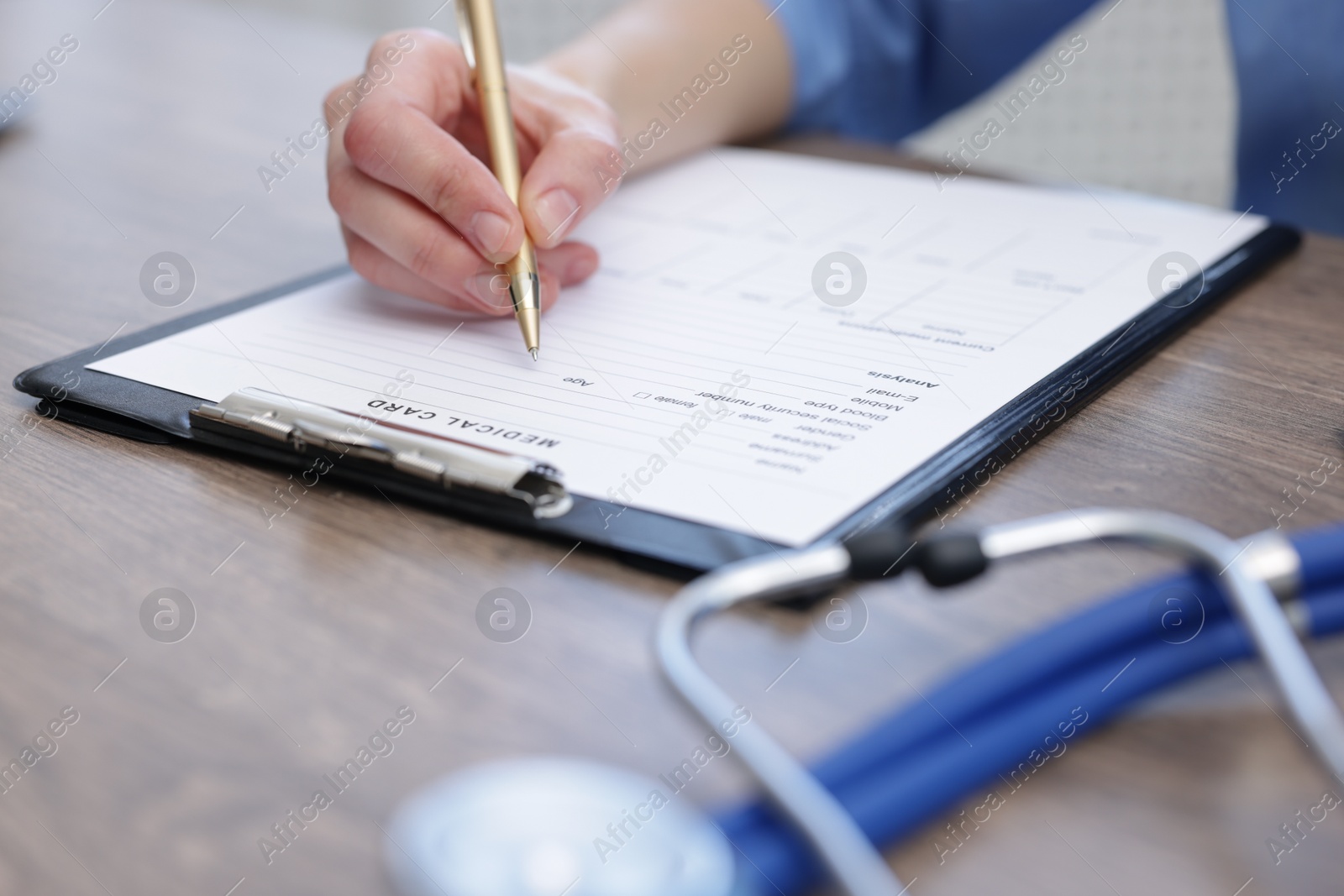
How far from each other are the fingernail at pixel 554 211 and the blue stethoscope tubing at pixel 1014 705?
1.12 feet

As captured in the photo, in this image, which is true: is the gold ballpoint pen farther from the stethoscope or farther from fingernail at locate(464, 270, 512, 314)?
the stethoscope

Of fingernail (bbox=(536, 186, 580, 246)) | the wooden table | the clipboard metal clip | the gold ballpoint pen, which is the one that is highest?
the gold ballpoint pen

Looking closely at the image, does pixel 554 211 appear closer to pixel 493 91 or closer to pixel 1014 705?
pixel 493 91

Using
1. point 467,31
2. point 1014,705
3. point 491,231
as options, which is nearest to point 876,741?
point 1014,705

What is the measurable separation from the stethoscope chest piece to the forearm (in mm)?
569

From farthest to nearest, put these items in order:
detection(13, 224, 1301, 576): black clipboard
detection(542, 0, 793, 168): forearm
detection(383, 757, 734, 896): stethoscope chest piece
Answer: detection(542, 0, 793, 168): forearm < detection(13, 224, 1301, 576): black clipboard < detection(383, 757, 734, 896): stethoscope chest piece

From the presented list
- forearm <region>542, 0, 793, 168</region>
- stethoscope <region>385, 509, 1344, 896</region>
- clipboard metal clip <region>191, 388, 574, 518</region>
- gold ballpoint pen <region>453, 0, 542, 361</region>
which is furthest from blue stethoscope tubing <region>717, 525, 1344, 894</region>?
forearm <region>542, 0, 793, 168</region>

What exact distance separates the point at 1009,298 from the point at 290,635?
38 centimetres

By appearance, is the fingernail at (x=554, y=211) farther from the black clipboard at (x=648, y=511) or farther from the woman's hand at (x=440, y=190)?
the black clipboard at (x=648, y=511)

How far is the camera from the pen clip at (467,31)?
59cm

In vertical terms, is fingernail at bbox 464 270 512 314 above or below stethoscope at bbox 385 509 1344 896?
above

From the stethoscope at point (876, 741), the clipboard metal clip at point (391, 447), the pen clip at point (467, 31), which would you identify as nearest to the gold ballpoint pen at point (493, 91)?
the pen clip at point (467, 31)

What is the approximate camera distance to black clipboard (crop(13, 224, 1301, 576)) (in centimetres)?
36

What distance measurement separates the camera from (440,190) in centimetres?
54
